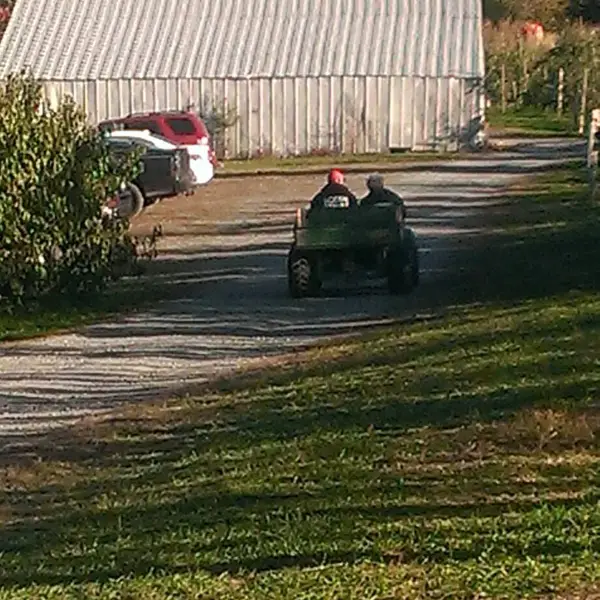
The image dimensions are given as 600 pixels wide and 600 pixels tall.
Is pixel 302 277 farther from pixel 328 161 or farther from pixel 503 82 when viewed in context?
pixel 503 82

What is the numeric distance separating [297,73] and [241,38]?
2.74 m

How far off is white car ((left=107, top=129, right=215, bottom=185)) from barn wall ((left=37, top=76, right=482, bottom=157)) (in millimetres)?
9856

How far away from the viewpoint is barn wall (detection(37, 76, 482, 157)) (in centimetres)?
4428

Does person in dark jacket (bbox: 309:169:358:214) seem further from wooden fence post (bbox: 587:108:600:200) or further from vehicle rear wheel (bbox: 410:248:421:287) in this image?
wooden fence post (bbox: 587:108:600:200)

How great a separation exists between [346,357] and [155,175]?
55.1 feet

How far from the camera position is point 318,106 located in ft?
146

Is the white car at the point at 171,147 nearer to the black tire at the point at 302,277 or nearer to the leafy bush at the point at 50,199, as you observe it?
the leafy bush at the point at 50,199

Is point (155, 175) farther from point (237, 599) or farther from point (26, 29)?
point (237, 599)

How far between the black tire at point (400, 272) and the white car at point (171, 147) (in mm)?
12652

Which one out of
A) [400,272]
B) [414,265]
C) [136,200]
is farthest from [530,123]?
[400,272]

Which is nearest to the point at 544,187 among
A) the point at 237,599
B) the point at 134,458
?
the point at 134,458

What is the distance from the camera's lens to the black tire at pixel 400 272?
1920cm

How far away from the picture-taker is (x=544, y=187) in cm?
3272

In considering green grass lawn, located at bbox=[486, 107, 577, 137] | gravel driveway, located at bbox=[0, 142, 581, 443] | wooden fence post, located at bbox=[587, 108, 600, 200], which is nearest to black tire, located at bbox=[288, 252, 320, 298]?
gravel driveway, located at bbox=[0, 142, 581, 443]
